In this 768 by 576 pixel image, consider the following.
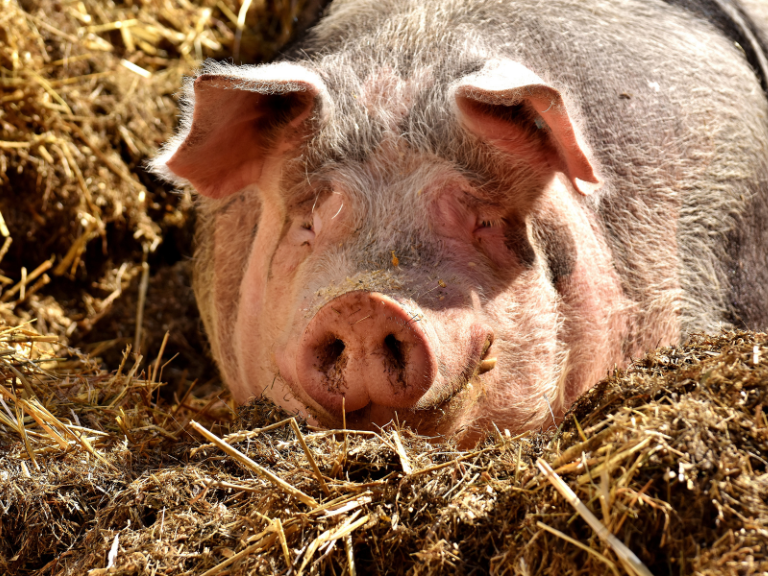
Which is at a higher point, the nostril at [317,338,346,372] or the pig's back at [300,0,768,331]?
the pig's back at [300,0,768,331]

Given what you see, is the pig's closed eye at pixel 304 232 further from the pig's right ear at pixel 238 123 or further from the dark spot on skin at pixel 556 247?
the dark spot on skin at pixel 556 247

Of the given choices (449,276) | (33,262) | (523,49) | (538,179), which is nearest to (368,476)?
(449,276)

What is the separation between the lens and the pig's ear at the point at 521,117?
7.93 ft

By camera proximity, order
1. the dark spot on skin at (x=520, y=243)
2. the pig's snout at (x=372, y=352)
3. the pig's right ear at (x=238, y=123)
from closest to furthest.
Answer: the pig's snout at (x=372, y=352)
the pig's right ear at (x=238, y=123)
the dark spot on skin at (x=520, y=243)

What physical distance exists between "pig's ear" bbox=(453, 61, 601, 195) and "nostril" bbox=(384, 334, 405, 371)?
30.2 inches

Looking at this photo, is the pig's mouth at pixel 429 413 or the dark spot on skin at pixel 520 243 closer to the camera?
the pig's mouth at pixel 429 413

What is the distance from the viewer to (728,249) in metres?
3.34

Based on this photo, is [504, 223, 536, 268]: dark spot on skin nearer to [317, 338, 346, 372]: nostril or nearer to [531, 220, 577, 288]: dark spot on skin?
[531, 220, 577, 288]: dark spot on skin

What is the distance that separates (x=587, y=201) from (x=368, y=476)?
149 cm

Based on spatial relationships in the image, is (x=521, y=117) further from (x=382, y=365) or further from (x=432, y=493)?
(x=432, y=493)

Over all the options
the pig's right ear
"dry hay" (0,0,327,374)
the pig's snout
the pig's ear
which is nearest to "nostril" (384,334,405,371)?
the pig's snout

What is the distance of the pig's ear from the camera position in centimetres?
242

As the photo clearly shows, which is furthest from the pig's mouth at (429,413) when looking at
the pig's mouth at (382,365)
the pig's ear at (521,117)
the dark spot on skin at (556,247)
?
the pig's ear at (521,117)

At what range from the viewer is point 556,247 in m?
2.90
